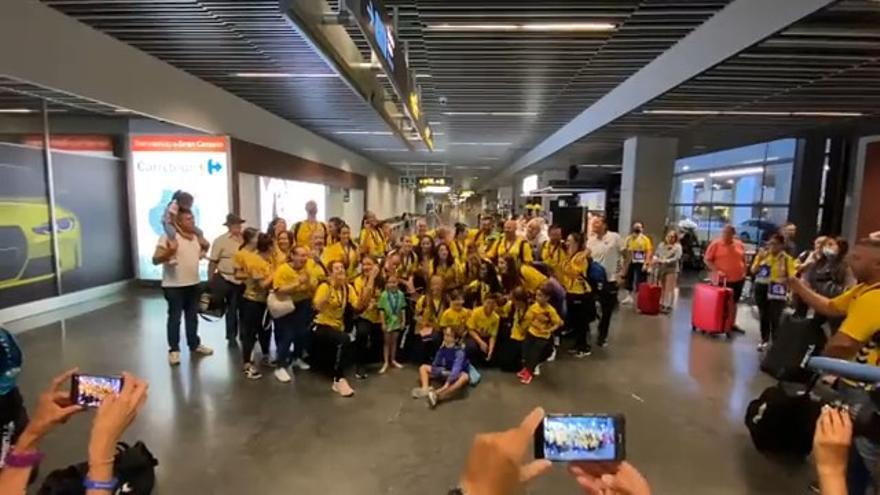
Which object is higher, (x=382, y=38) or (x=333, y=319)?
(x=382, y=38)

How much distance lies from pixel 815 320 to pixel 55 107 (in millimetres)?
9563

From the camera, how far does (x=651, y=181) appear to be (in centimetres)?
988

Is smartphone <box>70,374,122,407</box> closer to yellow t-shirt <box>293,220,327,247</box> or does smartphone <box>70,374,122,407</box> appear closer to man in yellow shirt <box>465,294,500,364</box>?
man in yellow shirt <box>465,294,500,364</box>

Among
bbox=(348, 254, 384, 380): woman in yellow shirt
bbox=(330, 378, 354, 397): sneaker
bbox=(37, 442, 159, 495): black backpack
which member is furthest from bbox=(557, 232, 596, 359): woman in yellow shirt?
bbox=(37, 442, 159, 495): black backpack

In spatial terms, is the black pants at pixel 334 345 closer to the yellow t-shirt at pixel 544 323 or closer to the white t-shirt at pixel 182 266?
the white t-shirt at pixel 182 266

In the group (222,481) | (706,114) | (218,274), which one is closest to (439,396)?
(222,481)

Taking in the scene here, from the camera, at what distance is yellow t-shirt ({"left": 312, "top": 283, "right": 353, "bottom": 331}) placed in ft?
16.0

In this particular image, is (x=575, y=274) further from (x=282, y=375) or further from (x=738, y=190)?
(x=738, y=190)

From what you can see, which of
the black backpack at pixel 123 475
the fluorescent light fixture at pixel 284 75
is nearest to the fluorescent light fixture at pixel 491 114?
the fluorescent light fixture at pixel 284 75

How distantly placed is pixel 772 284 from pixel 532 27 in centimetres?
419

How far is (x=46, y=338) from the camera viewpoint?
5910mm

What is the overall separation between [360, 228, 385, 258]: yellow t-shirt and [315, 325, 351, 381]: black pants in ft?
7.42

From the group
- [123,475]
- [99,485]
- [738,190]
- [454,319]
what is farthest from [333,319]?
[738,190]

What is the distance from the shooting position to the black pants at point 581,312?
6043mm
